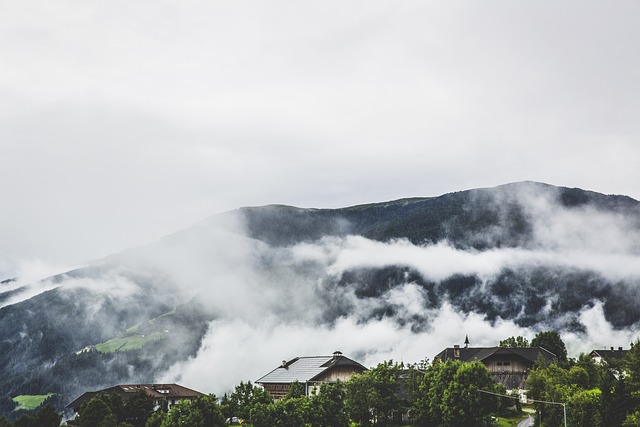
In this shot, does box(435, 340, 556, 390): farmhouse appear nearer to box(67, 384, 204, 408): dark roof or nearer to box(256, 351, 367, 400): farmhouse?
box(256, 351, 367, 400): farmhouse

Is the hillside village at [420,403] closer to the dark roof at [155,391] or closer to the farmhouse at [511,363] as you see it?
the farmhouse at [511,363]

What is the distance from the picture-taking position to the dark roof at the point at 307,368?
14662cm

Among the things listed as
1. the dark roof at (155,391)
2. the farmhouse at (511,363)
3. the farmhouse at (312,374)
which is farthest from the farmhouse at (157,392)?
the farmhouse at (511,363)

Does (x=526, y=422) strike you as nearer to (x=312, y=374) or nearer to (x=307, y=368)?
(x=312, y=374)

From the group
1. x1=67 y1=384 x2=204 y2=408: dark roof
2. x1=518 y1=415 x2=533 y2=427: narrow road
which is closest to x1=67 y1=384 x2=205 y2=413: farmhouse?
x1=67 y1=384 x2=204 y2=408: dark roof

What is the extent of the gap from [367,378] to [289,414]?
22.6 m

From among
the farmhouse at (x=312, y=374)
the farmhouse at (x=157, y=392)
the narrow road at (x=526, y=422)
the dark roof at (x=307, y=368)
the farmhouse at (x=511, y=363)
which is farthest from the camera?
the farmhouse at (x=157, y=392)

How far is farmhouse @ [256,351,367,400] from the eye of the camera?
14375 centimetres

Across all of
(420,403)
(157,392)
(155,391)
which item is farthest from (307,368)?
(420,403)

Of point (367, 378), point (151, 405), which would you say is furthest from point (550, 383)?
point (151, 405)

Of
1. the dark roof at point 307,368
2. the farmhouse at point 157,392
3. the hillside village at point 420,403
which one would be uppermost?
the hillside village at point 420,403

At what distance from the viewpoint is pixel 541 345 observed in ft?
571

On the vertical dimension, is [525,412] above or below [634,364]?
below

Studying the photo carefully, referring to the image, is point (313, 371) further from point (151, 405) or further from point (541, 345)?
point (541, 345)
